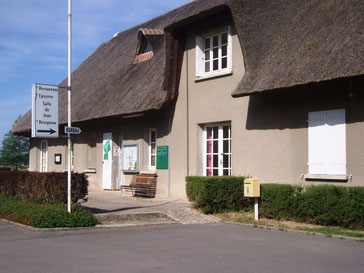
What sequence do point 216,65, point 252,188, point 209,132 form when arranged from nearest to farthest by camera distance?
point 252,188, point 216,65, point 209,132

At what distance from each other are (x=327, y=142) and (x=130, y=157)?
8562 millimetres

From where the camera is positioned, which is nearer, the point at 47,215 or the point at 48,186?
the point at 47,215

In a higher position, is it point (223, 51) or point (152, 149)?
point (223, 51)

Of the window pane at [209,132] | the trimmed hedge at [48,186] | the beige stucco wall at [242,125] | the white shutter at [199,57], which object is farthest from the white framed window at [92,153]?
the white shutter at [199,57]

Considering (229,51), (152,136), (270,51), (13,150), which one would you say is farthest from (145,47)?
(13,150)

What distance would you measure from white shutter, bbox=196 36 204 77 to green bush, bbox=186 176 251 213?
413 cm

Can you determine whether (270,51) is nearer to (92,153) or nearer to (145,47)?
(145,47)

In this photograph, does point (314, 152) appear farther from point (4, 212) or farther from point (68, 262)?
point (4, 212)

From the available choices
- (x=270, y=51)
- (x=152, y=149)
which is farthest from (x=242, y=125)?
(x=152, y=149)

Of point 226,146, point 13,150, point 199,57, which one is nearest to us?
point 226,146

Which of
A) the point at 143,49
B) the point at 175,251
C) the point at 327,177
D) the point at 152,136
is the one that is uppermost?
the point at 143,49

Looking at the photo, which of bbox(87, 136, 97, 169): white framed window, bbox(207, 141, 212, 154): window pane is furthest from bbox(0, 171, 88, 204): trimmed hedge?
bbox(87, 136, 97, 169): white framed window

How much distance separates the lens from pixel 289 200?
10.9 m

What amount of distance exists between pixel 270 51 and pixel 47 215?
6.98 m
